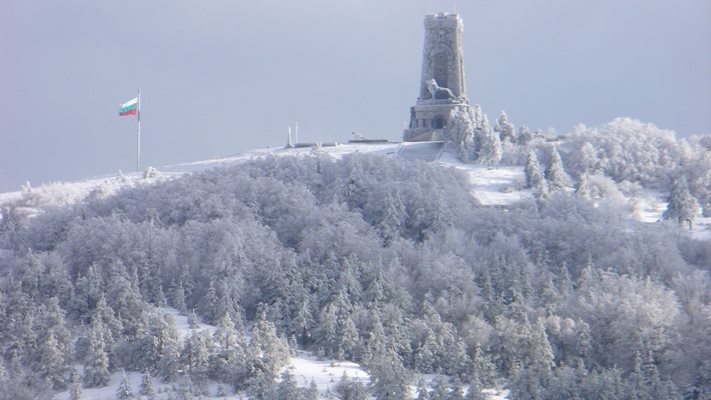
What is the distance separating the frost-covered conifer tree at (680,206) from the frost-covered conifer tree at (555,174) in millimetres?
5174

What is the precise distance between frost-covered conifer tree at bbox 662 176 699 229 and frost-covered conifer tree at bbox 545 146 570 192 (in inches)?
204

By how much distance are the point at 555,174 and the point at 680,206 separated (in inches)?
251

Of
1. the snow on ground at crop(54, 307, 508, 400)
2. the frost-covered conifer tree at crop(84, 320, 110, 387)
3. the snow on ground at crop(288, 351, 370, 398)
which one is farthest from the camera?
the frost-covered conifer tree at crop(84, 320, 110, 387)

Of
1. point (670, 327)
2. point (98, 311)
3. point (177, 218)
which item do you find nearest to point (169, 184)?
point (177, 218)

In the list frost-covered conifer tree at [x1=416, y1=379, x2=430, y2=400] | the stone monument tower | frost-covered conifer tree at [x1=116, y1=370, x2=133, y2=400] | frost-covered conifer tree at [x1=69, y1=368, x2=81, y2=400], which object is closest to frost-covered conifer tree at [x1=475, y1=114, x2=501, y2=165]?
the stone monument tower

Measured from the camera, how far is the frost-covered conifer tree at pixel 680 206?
6856 centimetres

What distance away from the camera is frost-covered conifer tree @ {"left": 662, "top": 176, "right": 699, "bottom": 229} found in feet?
225

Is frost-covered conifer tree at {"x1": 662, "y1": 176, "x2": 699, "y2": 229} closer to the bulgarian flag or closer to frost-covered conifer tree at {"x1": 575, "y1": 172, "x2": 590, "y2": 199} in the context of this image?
frost-covered conifer tree at {"x1": 575, "y1": 172, "x2": 590, "y2": 199}

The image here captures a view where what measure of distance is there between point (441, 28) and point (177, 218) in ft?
78.8

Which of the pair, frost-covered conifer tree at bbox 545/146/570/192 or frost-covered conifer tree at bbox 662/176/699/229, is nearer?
frost-covered conifer tree at bbox 662/176/699/229

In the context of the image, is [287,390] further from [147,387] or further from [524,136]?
[524,136]

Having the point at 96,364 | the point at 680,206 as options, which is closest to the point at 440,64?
the point at 680,206

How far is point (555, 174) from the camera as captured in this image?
237 ft

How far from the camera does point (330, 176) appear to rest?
69500 millimetres
